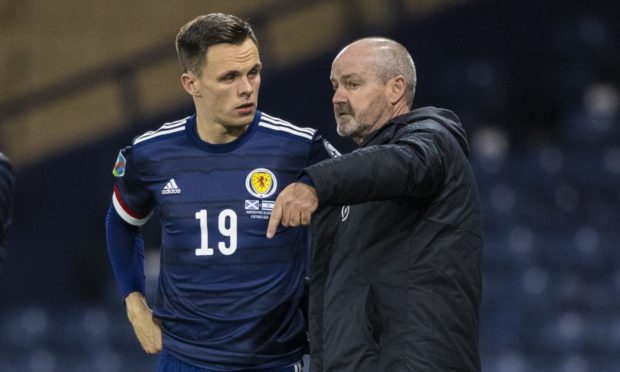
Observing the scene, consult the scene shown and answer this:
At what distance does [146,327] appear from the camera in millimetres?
3111

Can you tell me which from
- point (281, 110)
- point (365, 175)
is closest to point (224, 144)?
point (365, 175)

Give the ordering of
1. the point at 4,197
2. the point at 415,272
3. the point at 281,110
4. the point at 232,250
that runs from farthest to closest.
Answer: the point at 281,110 → the point at 232,250 → the point at 4,197 → the point at 415,272

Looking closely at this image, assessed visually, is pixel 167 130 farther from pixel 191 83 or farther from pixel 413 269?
pixel 413 269

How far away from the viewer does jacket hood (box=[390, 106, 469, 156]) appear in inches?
103

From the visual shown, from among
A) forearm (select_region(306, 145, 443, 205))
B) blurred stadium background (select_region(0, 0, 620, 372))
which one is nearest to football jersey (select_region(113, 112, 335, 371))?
forearm (select_region(306, 145, 443, 205))

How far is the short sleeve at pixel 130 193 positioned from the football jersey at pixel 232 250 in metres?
0.08

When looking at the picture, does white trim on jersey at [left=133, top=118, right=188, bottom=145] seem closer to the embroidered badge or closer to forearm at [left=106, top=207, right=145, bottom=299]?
the embroidered badge

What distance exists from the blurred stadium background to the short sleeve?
3.63 m

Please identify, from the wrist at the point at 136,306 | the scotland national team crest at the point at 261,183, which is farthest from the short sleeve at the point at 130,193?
the scotland national team crest at the point at 261,183

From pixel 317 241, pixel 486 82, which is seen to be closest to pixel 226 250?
pixel 317 241

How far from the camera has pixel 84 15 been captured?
309 inches

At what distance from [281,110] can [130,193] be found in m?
4.47

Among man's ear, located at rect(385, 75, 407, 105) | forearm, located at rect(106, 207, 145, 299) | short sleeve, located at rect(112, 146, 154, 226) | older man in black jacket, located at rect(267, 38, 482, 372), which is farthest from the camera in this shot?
forearm, located at rect(106, 207, 145, 299)

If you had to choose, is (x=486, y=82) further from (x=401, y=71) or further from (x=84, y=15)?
(x=401, y=71)
